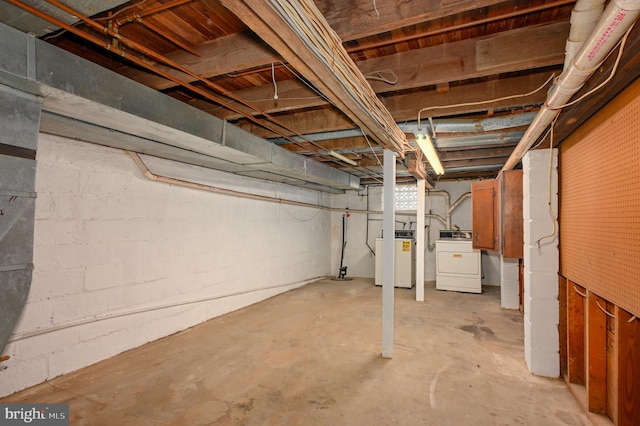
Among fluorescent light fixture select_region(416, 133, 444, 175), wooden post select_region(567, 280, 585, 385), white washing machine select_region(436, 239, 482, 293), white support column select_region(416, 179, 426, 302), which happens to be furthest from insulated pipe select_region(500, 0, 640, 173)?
white washing machine select_region(436, 239, 482, 293)

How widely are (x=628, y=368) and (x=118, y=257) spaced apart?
356cm

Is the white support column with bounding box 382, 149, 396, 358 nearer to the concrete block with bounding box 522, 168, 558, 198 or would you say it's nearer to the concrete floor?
the concrete floor

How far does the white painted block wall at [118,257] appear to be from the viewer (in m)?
2.18

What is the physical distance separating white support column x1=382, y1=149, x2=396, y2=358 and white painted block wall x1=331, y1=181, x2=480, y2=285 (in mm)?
3718

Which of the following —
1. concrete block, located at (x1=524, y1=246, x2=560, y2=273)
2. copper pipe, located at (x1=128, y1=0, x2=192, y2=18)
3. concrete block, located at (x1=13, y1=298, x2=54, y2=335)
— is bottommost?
concrete block, located at (x1=13, y1=298, x2=54, y2=335)

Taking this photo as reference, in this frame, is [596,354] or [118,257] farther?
[118,257]

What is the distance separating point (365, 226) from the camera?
664cm

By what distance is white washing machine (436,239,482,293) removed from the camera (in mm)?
5047

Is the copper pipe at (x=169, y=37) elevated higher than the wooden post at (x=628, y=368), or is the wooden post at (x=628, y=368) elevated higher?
the copper pipe at (x=169, y=37)

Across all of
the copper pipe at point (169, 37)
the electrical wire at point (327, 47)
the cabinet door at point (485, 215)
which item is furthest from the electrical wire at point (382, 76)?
the cabinet door at point (485, 215)

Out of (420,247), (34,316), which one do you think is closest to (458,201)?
(420,247)

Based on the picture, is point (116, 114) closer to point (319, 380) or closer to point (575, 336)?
point (319, 380)

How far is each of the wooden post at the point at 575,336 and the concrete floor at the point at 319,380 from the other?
0.15 meters

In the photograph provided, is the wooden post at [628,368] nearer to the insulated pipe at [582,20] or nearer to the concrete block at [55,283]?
the insulated pipe at [582,20]
